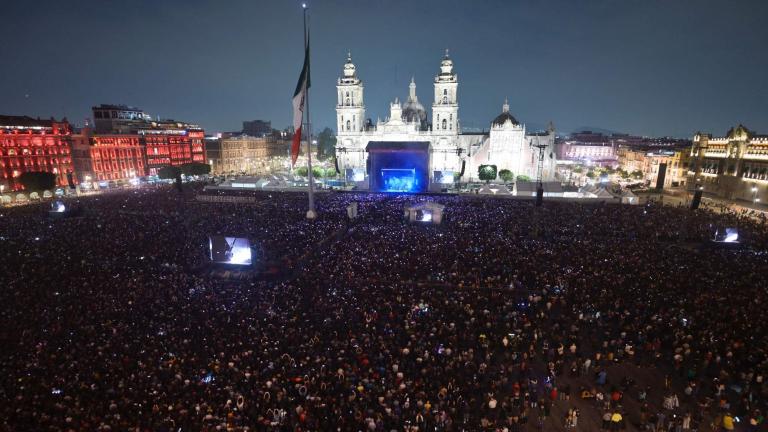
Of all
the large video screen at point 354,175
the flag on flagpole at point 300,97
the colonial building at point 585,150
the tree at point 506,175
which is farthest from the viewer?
the colonial building at point 585,150

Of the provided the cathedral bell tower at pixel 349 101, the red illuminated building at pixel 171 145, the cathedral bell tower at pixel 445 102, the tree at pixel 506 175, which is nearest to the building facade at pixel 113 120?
the red illuminated building at pixel 171 145

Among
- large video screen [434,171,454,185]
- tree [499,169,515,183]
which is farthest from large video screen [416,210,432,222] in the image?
tree [499,169,515,183]

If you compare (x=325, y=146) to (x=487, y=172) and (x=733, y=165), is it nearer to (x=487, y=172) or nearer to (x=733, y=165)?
(x=487, y=172)

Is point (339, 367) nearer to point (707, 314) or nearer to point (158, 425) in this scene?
point (158, 425)

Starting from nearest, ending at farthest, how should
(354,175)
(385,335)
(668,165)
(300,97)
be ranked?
(385,335)
(300,97)
(354,175)
(668,165)

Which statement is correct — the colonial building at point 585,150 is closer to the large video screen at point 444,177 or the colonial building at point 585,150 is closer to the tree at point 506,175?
the tree at point 506,175

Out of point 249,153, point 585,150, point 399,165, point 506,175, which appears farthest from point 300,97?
point 585,150
